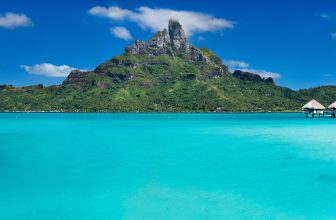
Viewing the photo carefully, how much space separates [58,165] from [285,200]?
1415 cm

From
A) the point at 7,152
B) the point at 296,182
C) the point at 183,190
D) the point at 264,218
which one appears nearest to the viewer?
the point at 264,218

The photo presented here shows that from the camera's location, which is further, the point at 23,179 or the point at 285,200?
the point at 23,179

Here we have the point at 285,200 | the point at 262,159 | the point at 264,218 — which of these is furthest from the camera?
the point at 262,159

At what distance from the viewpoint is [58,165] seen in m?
22.5

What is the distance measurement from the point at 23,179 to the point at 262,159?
1566 cm

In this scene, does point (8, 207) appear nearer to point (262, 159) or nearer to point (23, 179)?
point (23, 179)

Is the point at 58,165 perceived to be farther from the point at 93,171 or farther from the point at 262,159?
the point at 262,159

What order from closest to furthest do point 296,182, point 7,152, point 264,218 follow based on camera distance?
point 264,218 → point 296,182 → point 7,152

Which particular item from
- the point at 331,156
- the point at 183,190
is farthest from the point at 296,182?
the point at 331,156

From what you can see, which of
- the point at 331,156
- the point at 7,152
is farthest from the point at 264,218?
the point at 7,152

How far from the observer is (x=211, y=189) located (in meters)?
16.2

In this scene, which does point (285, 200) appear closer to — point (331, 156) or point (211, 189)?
point (211, 189)

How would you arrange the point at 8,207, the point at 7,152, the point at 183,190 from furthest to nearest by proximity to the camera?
the point at 7,152 → the point at 183,190 → the point at 8,207

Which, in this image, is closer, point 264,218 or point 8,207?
point 264,218
